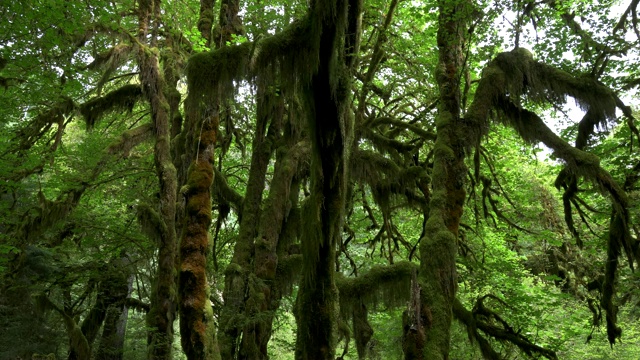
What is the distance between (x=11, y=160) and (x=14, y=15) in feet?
8.51

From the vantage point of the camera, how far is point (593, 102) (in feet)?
23.7

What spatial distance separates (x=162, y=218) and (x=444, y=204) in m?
4.55

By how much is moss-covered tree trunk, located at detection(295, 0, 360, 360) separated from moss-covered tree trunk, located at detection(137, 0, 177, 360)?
3498 millimetres

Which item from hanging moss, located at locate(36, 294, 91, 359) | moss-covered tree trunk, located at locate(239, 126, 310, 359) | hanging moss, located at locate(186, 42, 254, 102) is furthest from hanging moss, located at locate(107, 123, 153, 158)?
hanging moss, located at locate(186, 42, 254, 102)

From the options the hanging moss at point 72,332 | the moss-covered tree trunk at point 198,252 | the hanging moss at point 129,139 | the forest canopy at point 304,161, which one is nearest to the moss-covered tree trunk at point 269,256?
the forest canopy at point 304,161

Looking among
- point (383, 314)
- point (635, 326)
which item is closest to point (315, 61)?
point (383, 314)

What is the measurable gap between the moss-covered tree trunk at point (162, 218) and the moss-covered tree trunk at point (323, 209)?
350 centimetres

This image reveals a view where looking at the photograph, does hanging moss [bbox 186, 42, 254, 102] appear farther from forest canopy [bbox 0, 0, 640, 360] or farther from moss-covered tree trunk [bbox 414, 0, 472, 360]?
moss-covered tree trunk [bbox 414, 0, 472, 360]

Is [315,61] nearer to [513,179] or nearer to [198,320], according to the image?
[198,320]

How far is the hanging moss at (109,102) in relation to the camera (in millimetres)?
10002

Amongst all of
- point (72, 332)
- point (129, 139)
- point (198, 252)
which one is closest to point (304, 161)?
point (198, 252)

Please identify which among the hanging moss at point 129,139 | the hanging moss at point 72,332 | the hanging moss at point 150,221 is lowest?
the hanging moss at point 72,332

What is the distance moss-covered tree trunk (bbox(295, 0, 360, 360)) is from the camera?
15.3 ft

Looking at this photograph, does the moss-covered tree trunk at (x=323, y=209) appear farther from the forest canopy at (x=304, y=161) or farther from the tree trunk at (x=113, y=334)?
the tree trunk at (x=113, y=334)
